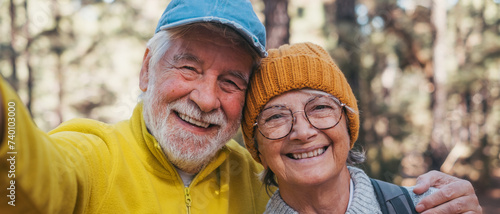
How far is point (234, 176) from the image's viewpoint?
268cm

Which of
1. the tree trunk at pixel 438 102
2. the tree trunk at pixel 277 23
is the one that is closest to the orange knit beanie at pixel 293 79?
the tree trunk at pixel 277 23

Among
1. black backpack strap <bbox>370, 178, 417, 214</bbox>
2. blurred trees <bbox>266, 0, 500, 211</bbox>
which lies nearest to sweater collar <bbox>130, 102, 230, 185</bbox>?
black backpack strap <bbox>370, 178, 417, 214</bbox>

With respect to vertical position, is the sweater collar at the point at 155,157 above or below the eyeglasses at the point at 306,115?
below

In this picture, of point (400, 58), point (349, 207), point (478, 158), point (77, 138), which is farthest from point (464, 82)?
point (77, 138)

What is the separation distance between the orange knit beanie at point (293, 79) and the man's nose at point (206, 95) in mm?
249

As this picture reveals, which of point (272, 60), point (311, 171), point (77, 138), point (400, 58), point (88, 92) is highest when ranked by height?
point (272, 60)

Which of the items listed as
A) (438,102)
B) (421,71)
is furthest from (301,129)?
(421,71)

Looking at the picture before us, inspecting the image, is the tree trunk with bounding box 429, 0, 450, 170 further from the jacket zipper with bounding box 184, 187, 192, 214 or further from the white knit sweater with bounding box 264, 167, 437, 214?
the jacket zipper with bounding box 184, 187, 192, 214

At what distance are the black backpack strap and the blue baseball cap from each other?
108 cm

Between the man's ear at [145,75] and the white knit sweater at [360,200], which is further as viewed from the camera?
the man's ear at [145,75]

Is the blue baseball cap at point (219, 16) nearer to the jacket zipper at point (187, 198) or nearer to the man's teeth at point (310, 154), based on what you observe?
the man's teeth at point (310, 154)

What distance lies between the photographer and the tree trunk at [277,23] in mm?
5738

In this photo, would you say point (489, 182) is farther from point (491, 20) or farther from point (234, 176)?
point (234, 176)

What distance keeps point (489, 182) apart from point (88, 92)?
54.5ft
